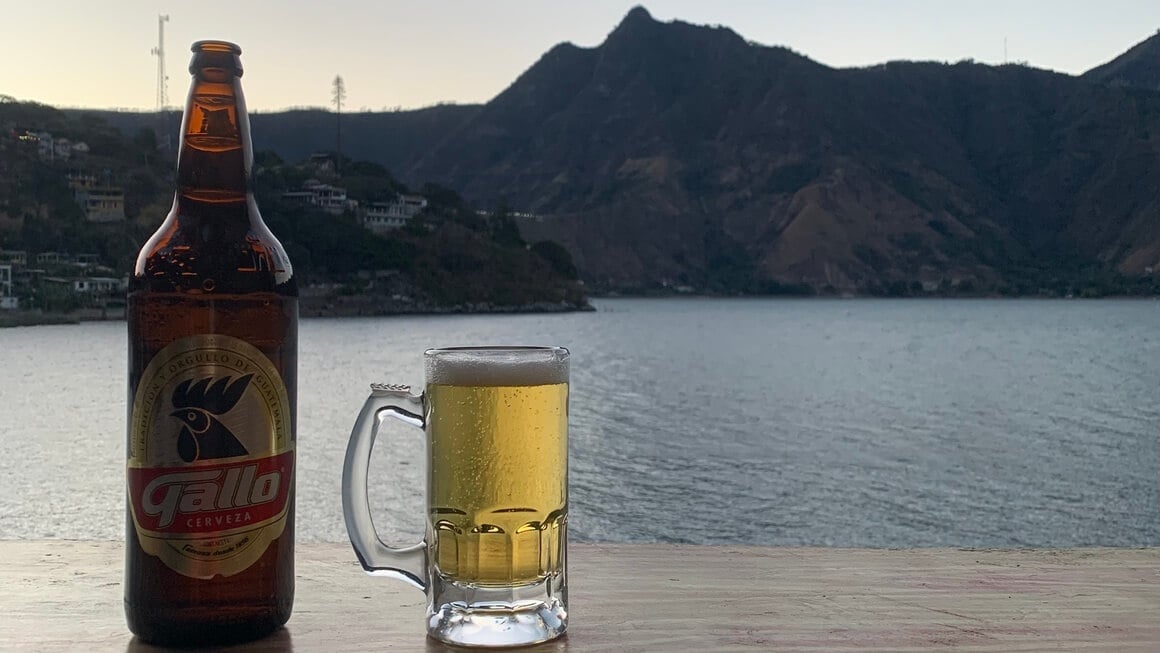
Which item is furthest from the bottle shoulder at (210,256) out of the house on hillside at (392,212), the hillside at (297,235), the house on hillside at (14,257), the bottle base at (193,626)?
the house on hillside at (392,212)

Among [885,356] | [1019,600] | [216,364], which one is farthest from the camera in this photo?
[885,356]

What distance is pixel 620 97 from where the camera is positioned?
134 meters

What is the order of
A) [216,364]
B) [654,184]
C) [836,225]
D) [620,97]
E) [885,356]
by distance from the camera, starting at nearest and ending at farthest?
1. [216,364]
2. [885,356]
3. [836,225]
4. [654,184]
5. [620,97]

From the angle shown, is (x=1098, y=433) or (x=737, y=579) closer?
(x=737, y=579)

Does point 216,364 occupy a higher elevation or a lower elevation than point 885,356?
higher

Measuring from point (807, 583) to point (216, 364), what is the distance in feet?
1.97

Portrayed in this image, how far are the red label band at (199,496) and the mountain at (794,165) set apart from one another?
87.2m

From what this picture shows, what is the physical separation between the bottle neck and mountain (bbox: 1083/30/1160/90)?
124m

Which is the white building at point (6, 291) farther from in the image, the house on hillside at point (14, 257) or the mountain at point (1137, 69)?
the mountain at point (1137, 69)

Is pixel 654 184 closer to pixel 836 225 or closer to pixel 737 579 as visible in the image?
pixel 836 225

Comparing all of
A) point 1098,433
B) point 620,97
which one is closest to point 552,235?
point 620,97

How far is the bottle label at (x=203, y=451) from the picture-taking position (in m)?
0.79

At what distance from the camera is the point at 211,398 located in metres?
0.79

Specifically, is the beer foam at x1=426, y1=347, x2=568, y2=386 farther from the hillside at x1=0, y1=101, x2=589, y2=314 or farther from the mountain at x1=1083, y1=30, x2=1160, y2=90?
the mountain at x1=1083, y1=30, x2=1160, y2=90
